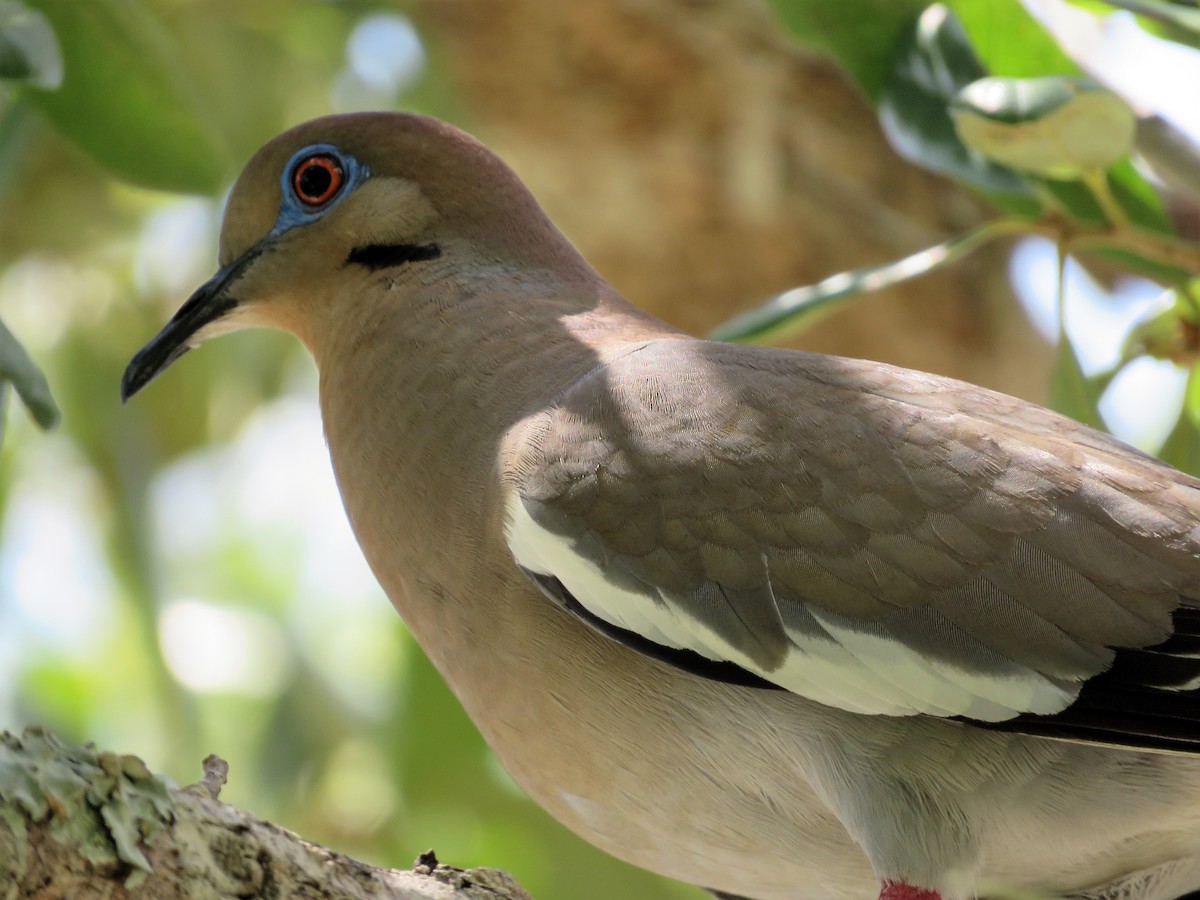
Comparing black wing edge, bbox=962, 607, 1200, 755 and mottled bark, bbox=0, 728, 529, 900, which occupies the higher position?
black wing edge, bbox=962, 607, 1200, 755

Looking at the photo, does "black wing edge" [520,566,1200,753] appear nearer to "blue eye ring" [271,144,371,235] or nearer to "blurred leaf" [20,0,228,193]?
"blue eye ring" [271,144,371,235]

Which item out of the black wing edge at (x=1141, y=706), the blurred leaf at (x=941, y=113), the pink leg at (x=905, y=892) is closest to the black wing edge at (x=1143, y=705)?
the black wing edge at (x=1141, y=706)

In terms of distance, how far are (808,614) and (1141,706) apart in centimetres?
43

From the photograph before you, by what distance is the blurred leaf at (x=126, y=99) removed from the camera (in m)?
2.80

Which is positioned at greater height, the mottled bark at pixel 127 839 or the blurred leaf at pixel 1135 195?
the blurred leaf at pixel 1135 195

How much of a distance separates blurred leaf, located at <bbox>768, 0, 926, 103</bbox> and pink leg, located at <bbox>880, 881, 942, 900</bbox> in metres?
1.61

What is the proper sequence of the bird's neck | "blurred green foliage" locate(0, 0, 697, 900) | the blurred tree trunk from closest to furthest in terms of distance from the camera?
the bird's neck, "blurred green foliage" locate(0, 0, 697, 900), the blurred tree trunk

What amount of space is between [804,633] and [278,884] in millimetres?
728

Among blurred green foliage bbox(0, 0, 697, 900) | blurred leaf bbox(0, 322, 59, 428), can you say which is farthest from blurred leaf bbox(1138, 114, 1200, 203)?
blurred green foliage bbox(0, 0, 697, 900)

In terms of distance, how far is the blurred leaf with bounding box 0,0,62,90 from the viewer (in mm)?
2195

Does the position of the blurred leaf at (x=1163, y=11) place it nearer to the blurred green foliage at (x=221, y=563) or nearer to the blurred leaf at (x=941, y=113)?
the blurred leaf at (x=941, y=113)

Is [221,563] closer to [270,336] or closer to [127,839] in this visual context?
[270,336]

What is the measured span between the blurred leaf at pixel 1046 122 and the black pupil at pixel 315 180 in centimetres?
111

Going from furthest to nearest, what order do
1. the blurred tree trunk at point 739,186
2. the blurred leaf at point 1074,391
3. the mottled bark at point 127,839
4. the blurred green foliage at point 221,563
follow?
the blurred tree trunk at point 739,186
the blurred green foliage at point 221,563
the blurred leaf at point 1074,391
the mottled bark at point 127,839
